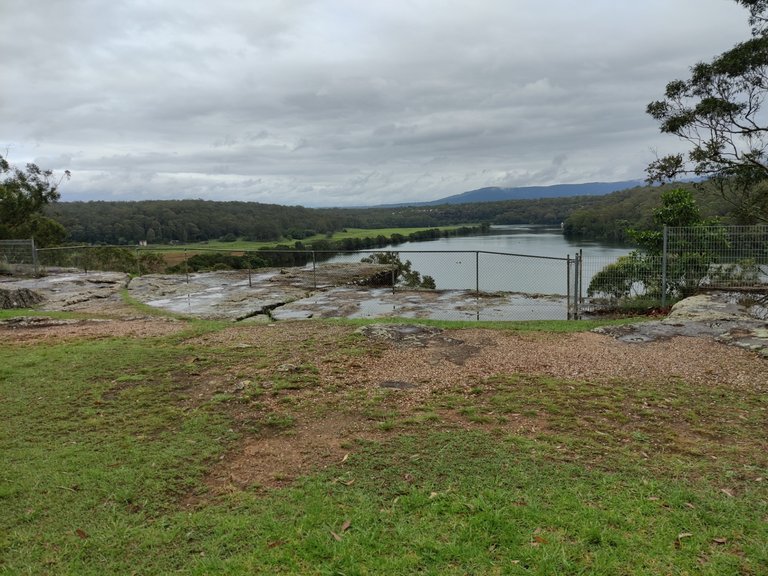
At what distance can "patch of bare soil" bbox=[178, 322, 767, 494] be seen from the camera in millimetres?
4680

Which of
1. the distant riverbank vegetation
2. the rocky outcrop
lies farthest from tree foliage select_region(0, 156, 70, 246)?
the rocky outcrop

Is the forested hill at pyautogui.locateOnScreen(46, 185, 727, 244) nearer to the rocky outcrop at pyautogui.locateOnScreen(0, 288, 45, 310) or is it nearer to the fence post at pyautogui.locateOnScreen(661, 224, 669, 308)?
the fence post at pyautogui.locateOnScreen(661, 224, 669, 308)

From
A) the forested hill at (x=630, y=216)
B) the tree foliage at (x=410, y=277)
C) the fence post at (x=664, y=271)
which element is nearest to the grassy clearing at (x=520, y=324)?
the fence post at (x=664, y=271)

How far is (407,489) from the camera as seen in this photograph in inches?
149

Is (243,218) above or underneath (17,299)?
above

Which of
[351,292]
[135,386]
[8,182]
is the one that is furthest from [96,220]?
[135,386]

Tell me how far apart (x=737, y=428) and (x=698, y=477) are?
1.29 m

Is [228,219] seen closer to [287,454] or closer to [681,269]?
[681,269]

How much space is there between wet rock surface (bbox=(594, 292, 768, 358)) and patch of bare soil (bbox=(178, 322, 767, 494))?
378 millimetres

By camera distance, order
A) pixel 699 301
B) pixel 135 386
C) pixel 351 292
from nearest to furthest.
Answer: pixel 135 386 → pixel 699 301 → pixel 351 292

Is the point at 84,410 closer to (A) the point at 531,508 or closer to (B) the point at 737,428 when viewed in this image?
(A) the point at 531,508

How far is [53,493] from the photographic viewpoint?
386cm

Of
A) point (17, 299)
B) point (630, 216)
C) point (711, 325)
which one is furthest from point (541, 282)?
point (17, 299)

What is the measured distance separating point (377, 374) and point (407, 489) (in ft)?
9.65
